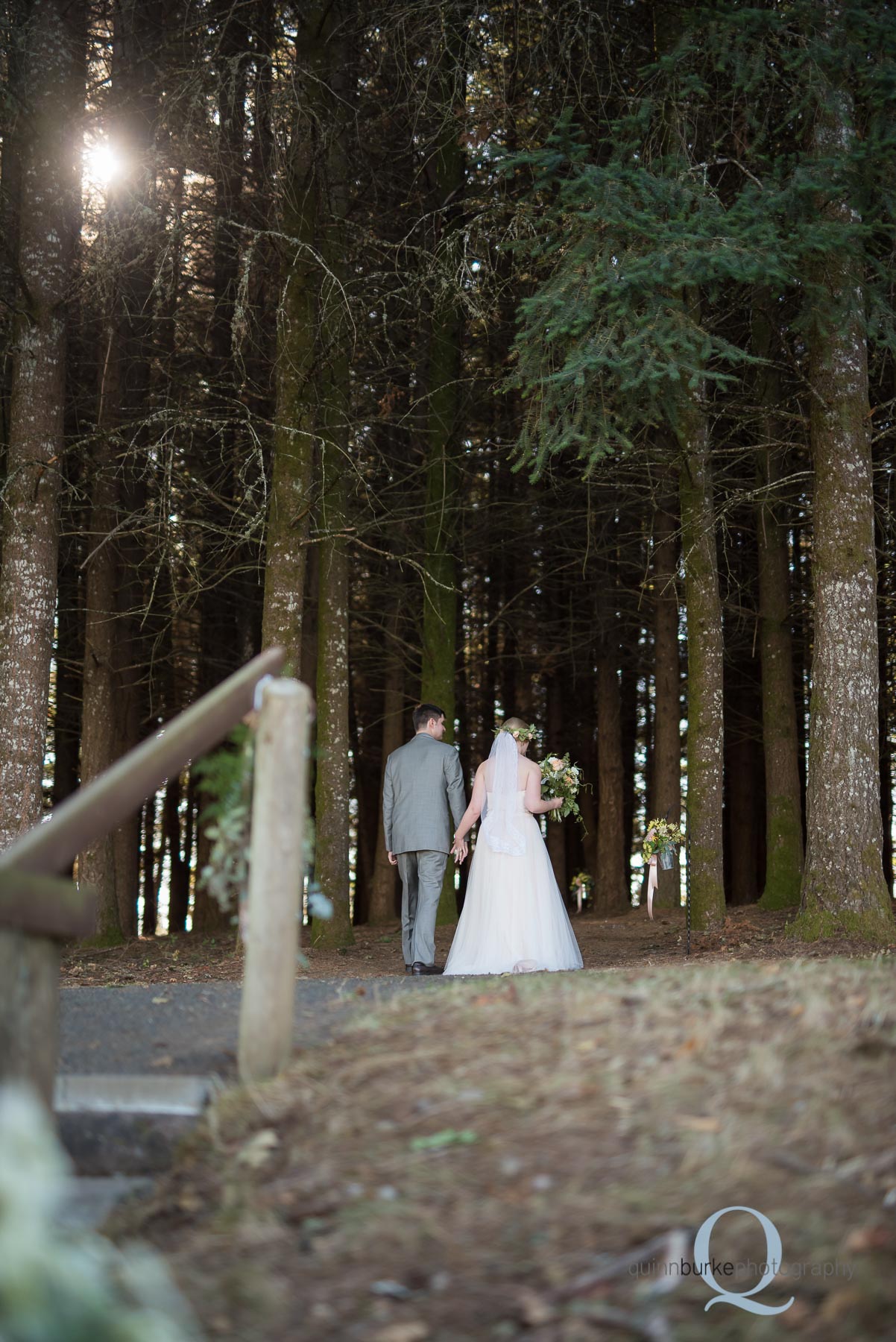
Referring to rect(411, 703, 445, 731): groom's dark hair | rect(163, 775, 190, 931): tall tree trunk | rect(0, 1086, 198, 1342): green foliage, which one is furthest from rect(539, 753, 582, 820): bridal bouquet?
rect(163, 775, 190, 931): tall tree trunk

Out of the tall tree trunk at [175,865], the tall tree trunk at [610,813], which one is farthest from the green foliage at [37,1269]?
the tall tree trunk at [175,865]

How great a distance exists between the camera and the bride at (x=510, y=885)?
9.70 metres

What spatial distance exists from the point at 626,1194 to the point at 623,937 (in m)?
11.4

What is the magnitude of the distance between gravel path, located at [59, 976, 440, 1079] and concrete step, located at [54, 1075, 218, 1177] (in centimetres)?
28

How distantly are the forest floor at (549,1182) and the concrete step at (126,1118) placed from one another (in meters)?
0.16

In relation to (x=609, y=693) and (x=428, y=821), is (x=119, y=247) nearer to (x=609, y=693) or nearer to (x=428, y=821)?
(x=428, y=821)

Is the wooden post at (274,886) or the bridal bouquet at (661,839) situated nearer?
the wooden post at (274,886)

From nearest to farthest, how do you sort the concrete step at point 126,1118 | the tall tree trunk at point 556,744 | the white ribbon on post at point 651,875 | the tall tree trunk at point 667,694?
1. the concrete step at point 126,1118
2. the white ribbon on post at point 651,875
3. the tall tree trunk at point 667,694
4. the tall tree trunk at point 556,744

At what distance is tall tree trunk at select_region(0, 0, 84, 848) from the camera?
10.5 metres

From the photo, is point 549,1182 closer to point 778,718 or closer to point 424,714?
point 424,714

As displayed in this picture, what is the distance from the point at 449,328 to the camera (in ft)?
54.3

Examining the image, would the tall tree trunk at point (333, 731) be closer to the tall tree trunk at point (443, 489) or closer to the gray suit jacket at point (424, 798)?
the tall tree trunk at point (443, 489)

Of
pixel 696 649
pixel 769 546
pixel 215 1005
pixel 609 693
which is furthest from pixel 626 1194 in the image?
pixel 609 693

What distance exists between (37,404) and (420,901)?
588 cm
